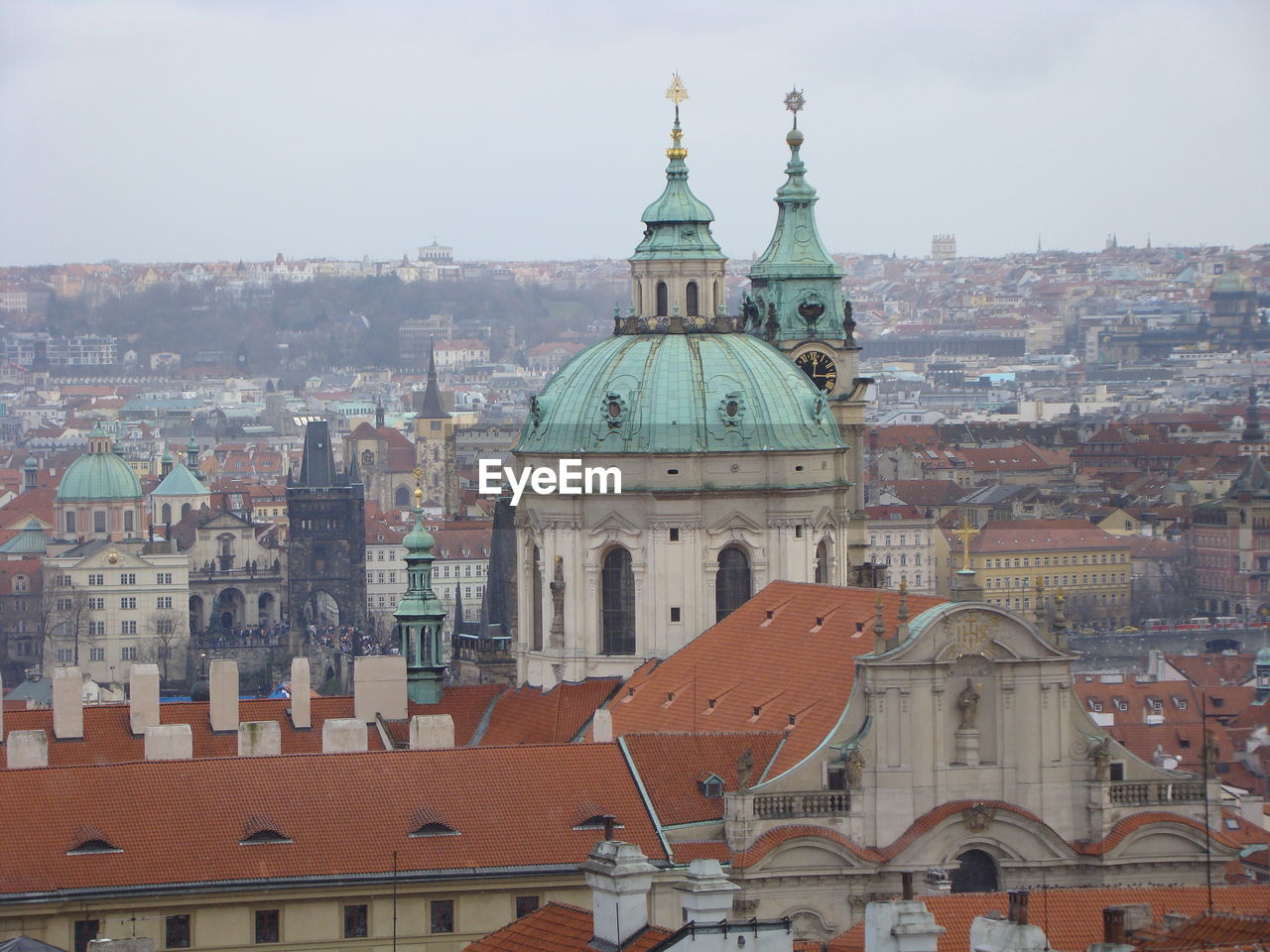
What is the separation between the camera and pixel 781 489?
230 ft

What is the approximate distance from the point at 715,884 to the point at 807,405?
3295cm

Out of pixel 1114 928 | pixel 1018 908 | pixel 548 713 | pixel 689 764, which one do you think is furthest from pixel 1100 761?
pixel 1114 928

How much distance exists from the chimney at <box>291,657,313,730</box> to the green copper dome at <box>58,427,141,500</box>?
387ft

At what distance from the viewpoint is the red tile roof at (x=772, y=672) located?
5847cm

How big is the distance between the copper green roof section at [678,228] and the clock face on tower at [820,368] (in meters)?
5.18

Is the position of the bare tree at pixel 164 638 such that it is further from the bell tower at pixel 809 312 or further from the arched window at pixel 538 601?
the arched window at pixel 538 601

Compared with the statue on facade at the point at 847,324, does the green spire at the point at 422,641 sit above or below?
below

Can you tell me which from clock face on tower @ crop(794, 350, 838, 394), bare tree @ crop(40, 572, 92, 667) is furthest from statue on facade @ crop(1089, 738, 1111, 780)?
bare tree @ crop(40, 572, 92, 667)

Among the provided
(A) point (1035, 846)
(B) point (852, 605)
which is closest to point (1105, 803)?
(A) point (1035, 846)

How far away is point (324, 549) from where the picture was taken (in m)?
176

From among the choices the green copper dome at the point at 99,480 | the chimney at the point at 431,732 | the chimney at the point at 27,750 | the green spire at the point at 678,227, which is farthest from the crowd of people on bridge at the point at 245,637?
the chimney at the point at 27,750

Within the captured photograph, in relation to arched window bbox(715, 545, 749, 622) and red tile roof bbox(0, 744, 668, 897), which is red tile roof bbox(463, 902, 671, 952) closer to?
red tile roof bbox(0, 744, 668, 897)

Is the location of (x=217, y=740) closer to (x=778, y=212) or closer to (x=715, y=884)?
(x=778, y=212)

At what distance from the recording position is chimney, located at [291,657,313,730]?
6888cm
